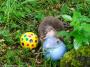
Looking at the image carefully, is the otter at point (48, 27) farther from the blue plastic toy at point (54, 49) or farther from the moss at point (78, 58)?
the moss at point (78, 58)

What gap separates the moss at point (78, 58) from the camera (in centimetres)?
496

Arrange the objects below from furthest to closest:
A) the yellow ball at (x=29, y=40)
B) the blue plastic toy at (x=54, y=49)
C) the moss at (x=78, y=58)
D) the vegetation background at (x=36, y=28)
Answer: the yellow ball at (x=29, y=40) → the blue plastic toy at (x=54, y=49) → the vegetation background at (x=36, y=28) → the moss at (x=78, y=58)

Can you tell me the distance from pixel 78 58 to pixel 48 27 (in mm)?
1183

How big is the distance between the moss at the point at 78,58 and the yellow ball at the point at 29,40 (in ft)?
2.98

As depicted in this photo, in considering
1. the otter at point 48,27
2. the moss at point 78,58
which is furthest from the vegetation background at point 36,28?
the otter at point 48,27

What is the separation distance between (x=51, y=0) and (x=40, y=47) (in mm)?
1686

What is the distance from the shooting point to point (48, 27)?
6.03m

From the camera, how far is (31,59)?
19.0 feet

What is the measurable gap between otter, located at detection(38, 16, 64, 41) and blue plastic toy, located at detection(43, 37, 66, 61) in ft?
1.04

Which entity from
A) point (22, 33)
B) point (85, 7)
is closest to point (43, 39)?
point (22, 33)

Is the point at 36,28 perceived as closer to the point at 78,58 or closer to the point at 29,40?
the point at 29,40

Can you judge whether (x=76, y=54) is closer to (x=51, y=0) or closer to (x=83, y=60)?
(x=83, y=60)

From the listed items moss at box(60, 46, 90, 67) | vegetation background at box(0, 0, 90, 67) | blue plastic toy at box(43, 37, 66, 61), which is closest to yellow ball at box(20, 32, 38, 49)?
vegetation background at box(0, 0, 90, 67)

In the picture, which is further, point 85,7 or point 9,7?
point 85,7
